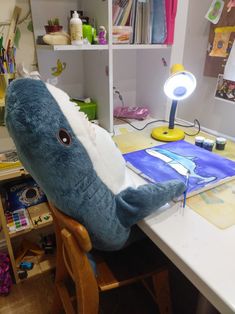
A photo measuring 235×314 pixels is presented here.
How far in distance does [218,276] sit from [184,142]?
71 cm

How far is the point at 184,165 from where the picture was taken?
913 millimetres

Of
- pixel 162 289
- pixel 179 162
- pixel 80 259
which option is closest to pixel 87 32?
pixel 179 162

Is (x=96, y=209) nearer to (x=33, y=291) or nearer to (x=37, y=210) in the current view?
(x=37, y=210)

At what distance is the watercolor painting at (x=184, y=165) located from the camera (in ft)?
2.73

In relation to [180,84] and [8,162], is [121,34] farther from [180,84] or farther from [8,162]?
[8,162]

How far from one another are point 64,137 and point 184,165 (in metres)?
0.52

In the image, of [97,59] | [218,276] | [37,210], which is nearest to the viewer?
[218,276]

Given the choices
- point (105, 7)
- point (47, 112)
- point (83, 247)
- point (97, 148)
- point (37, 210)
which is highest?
point (105, 7)

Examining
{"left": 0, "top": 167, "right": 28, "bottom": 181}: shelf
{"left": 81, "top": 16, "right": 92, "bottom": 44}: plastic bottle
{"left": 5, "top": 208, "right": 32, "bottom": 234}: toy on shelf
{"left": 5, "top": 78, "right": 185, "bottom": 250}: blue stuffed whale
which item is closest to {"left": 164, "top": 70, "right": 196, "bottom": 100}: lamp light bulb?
{"left": 81, "top": 16, "right": 92, "bottom": 44}: plastic bottle

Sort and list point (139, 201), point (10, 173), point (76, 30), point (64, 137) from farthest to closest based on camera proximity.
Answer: point (10, 173)
point (76, 30)
point (139, 201)
point (64, 137)

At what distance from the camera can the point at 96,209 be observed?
610mm

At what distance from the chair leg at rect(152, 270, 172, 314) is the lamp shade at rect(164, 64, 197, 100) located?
731mm

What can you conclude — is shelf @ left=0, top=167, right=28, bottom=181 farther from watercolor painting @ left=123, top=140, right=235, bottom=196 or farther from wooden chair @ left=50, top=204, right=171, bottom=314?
watercolor painting @ left=123, top=140, right=235, bottom=196

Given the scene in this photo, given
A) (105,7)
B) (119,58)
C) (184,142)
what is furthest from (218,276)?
(119,58)
